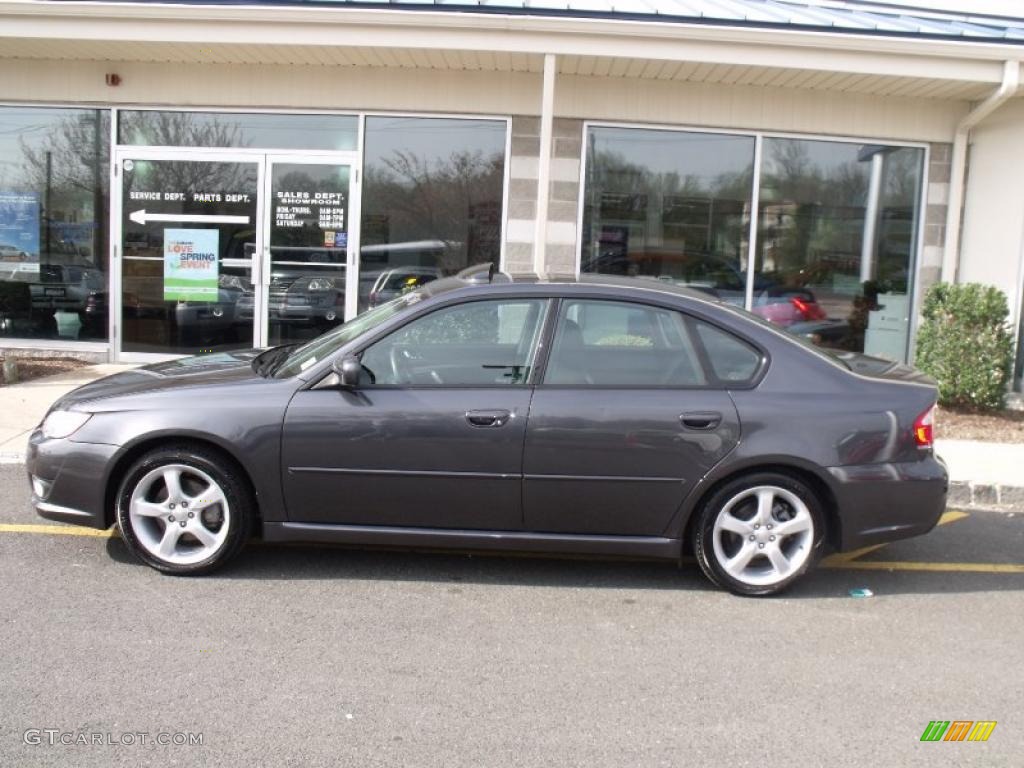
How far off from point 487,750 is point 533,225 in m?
7.49

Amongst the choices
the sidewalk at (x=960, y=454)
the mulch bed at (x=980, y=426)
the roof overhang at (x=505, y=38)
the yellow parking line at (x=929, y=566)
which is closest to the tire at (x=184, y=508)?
the sidewalk at (x=960, y=454)

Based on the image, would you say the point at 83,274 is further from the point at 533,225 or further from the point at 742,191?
the point at 742,191

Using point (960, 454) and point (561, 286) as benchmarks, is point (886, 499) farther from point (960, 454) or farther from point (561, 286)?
point (960, 454)

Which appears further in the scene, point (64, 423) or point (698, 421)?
point (64, 423)

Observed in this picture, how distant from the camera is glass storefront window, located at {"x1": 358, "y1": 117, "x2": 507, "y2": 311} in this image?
990 centimetres

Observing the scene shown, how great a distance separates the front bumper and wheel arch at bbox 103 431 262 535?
24 millimetres

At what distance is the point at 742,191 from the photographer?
1008 centimetres

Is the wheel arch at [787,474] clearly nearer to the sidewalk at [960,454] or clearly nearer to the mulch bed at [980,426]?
the sidewalk at [960,454]

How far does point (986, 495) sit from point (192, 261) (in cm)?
814

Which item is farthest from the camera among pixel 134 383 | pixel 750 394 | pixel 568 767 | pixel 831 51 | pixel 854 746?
pixel 831 51

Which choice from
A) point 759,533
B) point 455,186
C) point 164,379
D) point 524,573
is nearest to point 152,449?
point 164,379

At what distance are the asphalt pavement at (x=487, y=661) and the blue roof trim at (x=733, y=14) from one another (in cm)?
545

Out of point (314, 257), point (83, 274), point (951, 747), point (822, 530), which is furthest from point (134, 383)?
point (83, 274)

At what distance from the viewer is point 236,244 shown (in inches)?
398
